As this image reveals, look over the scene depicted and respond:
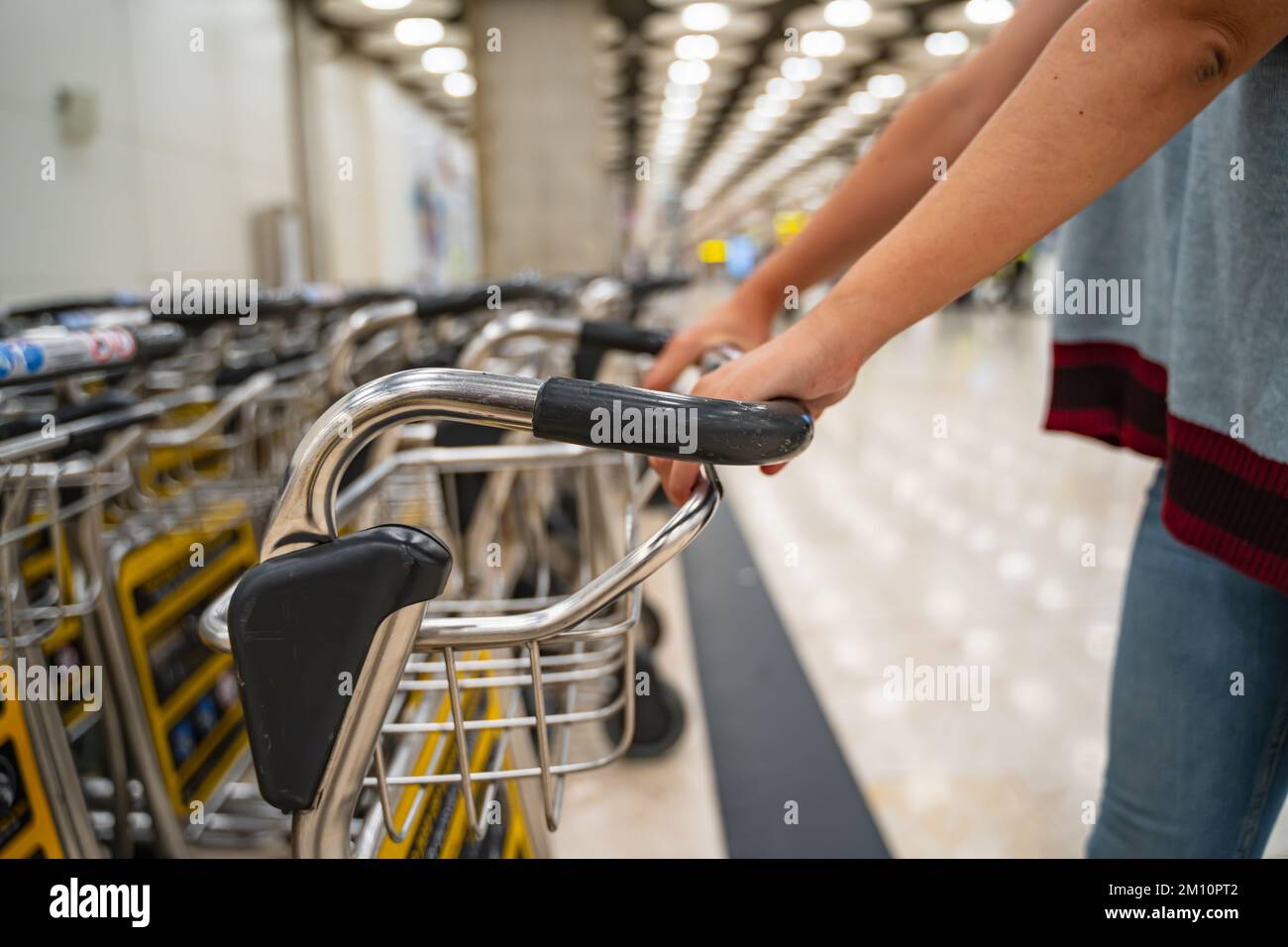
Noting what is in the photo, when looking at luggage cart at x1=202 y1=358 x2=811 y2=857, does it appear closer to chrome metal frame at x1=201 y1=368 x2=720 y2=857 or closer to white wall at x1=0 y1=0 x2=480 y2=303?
chrome metal frame at x1=201 y1=368 x2=720 y2=857

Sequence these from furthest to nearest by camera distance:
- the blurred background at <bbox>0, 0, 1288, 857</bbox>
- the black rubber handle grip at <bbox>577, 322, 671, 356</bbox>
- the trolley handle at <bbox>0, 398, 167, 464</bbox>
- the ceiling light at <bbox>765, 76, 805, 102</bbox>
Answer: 1. the ceiling light at <bbox>765, 76, 805, 102</bbox>
2. the blurred background at <bbox>0, 0, 1288, 857</bbox>
3. the black rubber handle grip at <bbox>577, 322, 671, 356</bbox>
4. the trolley handle at <bbox>0, 398, 167, 464</bbox>

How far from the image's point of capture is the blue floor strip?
6.13 feet

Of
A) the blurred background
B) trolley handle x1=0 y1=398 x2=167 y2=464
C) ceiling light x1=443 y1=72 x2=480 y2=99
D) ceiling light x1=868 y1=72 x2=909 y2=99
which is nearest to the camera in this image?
trolley handle x1=0 y1=398 x2=167 y2=464

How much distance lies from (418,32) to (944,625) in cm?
1060

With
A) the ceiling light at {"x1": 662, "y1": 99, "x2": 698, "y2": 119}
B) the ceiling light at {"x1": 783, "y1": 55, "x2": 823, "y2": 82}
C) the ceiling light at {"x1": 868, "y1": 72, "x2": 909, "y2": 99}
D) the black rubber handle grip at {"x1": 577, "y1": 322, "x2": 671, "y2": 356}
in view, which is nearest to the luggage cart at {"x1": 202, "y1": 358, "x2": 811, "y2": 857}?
the black rubber handle grip at {"x1": 577, "y1": 322, "x2": 671, "y2": 356}

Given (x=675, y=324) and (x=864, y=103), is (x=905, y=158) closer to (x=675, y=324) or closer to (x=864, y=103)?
(x=675, y=324)

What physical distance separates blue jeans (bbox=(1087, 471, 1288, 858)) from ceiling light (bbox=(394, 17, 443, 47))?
37.3 feet

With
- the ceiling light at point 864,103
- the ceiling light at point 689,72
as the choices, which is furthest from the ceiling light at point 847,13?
the ceiling light at point 864,103

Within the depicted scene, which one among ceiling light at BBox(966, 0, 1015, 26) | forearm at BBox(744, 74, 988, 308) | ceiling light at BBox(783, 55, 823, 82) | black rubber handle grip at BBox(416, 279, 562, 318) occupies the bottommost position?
black rubber handle grip at BBox(416, 279, 562, 318)

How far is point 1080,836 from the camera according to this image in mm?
1859

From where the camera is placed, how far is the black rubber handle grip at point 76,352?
37.3 inches

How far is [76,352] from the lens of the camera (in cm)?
104

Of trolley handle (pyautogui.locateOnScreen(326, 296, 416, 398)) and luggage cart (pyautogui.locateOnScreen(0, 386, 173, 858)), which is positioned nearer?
luggage cart (pyautogui.locateOnScreen(0, 386, 173, 858))

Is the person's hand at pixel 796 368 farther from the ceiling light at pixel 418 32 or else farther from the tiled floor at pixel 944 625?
the ceiling light at pixel 418 32
